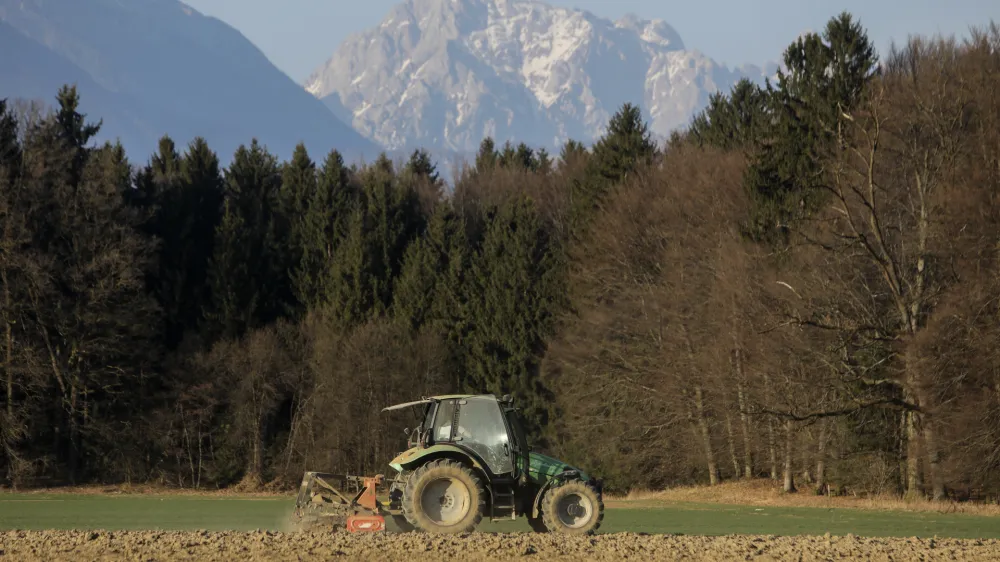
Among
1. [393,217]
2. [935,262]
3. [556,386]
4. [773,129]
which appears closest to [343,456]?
[556,386]

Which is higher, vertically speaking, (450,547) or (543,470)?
(543,470)

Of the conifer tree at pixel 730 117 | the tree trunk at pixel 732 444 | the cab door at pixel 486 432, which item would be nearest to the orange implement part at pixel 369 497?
the cab door at pixel 486 432

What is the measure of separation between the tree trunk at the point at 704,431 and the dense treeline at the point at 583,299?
11 centimetres

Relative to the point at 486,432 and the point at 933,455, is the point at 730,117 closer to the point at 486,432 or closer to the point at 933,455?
the point at 933,455

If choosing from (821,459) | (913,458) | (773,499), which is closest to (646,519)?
(773,499)

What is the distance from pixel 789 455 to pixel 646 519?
14.5m

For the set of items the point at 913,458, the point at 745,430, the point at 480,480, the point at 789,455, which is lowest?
the point at 480,480

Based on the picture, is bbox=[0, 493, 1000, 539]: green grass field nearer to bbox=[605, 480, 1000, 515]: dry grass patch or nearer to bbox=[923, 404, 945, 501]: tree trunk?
bbox=[605, 480, 1000, 515]: dry grass patch

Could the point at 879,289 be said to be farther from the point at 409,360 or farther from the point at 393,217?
the point at 393,217

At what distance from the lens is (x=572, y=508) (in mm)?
18141

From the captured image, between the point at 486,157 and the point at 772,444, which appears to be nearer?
the point at 772,444

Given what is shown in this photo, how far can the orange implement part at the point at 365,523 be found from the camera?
1752 cm

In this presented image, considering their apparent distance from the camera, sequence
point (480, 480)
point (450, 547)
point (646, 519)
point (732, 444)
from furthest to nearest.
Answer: point (732, 444) → point (646, 519) → point (480, 480) → point (450, 547)

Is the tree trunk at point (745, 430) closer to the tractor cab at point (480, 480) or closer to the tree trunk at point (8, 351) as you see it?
the tractor cab at point (480, 480)
